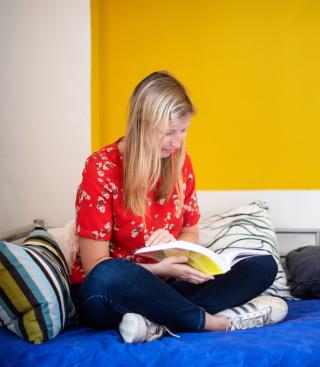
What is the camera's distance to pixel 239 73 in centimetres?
245

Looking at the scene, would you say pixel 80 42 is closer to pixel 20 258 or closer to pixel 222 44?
pixel 222 44

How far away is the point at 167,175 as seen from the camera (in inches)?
66.5

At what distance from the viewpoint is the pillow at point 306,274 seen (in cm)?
198

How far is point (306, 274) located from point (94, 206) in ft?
2.88

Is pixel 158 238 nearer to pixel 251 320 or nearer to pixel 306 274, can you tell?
pixel 251 320

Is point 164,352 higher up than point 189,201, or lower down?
lower down

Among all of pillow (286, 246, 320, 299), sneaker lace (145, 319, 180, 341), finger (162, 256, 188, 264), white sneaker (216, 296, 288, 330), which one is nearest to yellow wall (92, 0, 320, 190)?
pillow (286, 246, 320, 299)

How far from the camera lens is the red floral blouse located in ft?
5.05

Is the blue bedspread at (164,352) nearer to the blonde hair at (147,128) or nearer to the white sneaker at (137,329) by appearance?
the white sneaker at (137,329)

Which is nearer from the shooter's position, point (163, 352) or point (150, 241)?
point (163, 352)

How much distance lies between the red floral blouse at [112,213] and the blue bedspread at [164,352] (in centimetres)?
31

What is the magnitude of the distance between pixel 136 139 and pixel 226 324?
0.56 meters

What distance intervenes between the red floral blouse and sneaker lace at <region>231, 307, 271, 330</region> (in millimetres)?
309

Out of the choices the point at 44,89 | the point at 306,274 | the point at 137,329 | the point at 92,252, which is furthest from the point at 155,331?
the point at 44,89
